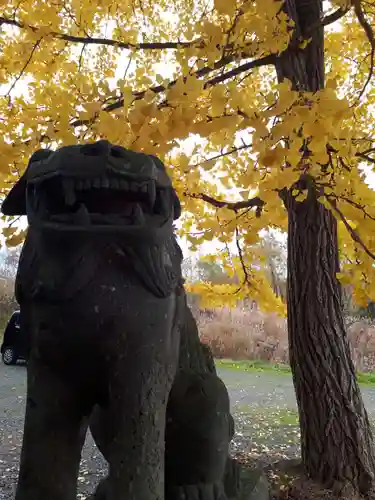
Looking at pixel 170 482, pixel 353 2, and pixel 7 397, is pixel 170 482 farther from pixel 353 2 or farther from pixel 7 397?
pixel 7 397

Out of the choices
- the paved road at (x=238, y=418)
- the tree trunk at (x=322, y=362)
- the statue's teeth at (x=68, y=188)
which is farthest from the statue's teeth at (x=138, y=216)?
the paved road at (x=238, y=418)

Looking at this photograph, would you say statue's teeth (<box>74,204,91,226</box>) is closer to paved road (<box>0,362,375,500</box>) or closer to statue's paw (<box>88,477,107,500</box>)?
statue's paw (<box>88,477,107,500</box>)

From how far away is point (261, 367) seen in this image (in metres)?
6.88

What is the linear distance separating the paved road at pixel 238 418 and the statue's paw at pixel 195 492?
1.81 m

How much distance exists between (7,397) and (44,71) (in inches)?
161

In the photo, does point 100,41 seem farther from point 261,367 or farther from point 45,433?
point 261,367

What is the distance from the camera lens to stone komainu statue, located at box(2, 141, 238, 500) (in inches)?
30.0

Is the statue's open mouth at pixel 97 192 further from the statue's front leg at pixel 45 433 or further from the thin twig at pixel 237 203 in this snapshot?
the thin twig at pixel 237 203

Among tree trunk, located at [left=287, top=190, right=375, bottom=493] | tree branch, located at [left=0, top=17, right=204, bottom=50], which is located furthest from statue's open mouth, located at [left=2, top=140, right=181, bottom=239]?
tree trunk, located at [left=287, top=190, right=375, bottom=493]

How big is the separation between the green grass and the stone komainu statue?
596 cm

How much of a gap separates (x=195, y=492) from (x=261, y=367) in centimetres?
617

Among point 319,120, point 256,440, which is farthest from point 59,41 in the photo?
point 256,440

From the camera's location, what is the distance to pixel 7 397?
5.05 meters

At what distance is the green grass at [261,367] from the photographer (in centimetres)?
622
